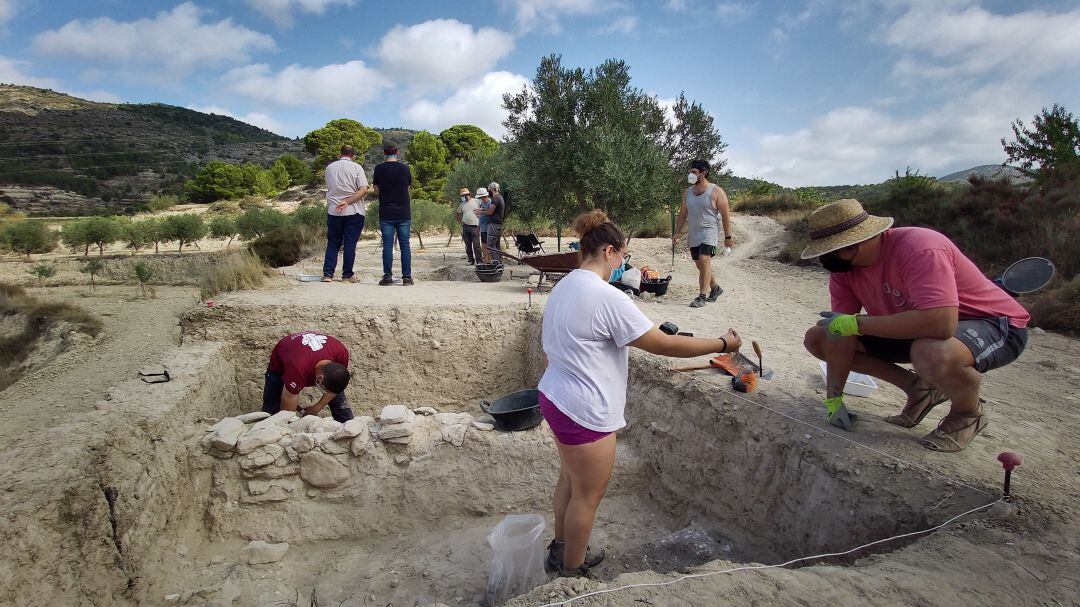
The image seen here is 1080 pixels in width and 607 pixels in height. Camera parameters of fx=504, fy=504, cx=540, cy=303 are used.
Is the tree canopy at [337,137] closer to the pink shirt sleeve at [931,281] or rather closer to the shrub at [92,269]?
the shrub at [92,269]

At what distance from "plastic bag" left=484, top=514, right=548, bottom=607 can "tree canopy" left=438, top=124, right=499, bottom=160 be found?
37.5 meters

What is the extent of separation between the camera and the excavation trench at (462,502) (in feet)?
9.87

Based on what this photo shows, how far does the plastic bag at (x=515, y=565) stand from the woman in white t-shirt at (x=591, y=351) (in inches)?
16.3

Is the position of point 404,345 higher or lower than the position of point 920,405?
lower

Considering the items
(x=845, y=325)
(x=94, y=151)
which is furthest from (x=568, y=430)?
(x=94, y=151)

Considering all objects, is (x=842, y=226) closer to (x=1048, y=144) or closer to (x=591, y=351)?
(x=591, y=351)

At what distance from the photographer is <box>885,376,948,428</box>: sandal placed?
3.06 m

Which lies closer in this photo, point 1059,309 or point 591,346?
point 591,346

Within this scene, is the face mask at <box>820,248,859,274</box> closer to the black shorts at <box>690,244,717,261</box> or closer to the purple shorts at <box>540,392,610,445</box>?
the purple shorts at <box>540,392,610,445</box>

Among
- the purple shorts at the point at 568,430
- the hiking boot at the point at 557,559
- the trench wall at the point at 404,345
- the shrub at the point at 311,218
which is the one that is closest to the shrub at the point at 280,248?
the shrub at the point at 311,218

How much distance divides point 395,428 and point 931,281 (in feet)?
12.3

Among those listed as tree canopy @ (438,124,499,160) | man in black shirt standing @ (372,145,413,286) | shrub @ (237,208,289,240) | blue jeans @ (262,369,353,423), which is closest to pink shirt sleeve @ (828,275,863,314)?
blue jeans @ (262,369,353,423)

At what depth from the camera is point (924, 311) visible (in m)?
2.54

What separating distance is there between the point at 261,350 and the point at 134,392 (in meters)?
1.94
